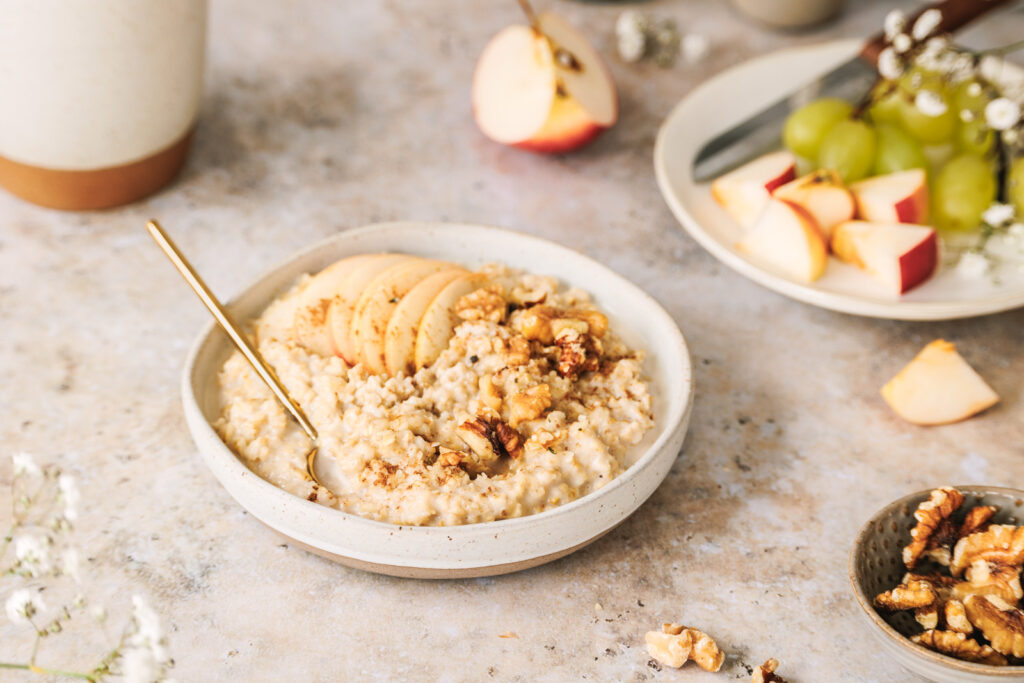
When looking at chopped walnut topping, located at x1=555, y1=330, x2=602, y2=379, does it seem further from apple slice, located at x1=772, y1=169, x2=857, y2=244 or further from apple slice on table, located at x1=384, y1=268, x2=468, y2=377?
apple slice, located at x1=772, y1=169, x2=857, y2=244

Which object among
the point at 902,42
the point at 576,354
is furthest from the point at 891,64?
the point at 576,354

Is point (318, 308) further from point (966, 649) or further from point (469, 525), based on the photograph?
point (966, 649)

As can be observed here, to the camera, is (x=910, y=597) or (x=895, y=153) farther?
(x=895, y=153)

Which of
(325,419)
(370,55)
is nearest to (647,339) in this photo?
(325,419)

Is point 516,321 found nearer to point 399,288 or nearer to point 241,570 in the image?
point 399,288

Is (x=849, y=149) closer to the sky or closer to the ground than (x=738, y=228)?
closer to the sky
